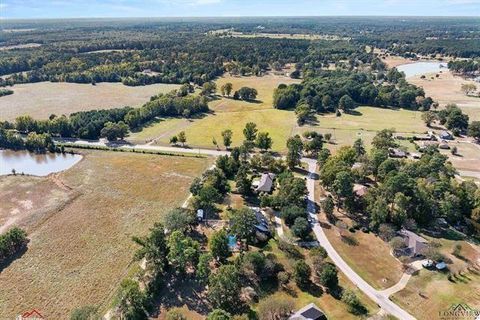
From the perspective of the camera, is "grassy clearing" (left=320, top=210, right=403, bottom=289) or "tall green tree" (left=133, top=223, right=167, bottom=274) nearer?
"tall green tree" (left=133, top=223, right=167, bottom=274)

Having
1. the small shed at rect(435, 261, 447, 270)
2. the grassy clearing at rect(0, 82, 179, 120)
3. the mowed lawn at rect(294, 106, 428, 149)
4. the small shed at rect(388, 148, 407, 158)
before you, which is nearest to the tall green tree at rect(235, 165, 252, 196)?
the small shed at rect(435, 261, 447, 270)

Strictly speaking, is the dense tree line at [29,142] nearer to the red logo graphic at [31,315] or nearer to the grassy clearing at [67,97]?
the grassy clearing at [67,97]

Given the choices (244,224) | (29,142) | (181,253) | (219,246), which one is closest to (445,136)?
(244,224)

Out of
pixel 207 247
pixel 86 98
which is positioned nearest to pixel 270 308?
pixel 207 247

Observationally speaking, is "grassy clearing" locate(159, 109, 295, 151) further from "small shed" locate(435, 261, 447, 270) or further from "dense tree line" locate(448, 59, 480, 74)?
"dense tree line" locate(448, 59, 480, 74)

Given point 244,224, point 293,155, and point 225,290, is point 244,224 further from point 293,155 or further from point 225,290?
point 293,155

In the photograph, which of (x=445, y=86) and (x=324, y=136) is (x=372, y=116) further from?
(x=445, y=86)
